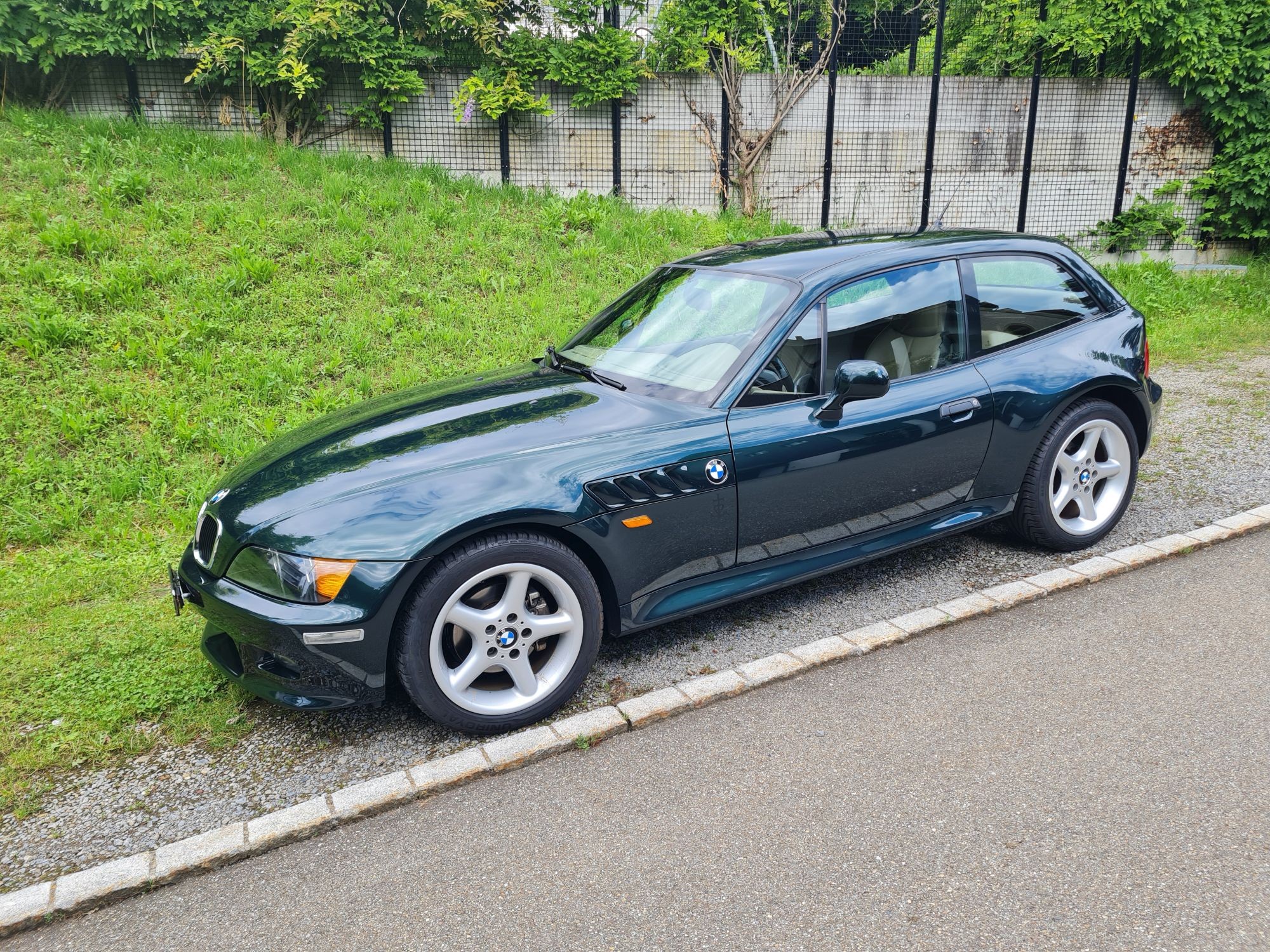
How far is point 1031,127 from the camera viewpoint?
478 inches

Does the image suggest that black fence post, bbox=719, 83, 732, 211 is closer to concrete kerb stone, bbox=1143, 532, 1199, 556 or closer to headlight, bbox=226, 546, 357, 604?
concrete kerb stone, bbox=1143, 532, 1199, 556

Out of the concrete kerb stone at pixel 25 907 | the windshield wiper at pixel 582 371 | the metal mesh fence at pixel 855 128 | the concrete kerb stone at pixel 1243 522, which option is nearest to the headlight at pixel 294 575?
the concrete kerb stone at pixel 25 907

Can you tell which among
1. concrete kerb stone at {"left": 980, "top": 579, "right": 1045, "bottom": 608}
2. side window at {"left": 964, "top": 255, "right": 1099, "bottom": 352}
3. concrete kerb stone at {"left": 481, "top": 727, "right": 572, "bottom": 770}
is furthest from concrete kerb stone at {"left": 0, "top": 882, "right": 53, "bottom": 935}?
side window at {"left": 964, "top": 255, "right": 1099, "bottom": 352}

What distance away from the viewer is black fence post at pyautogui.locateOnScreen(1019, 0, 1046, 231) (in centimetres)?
1210

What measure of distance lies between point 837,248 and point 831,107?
326 inches

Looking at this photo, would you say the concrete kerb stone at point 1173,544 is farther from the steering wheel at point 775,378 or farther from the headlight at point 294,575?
the headlight at point 294,575

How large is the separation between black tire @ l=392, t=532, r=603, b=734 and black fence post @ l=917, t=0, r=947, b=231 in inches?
404

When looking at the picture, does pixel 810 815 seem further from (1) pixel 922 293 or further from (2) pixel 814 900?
(1) pixel 922 293

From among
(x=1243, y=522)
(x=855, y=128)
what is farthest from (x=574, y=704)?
(x=855, y=128)

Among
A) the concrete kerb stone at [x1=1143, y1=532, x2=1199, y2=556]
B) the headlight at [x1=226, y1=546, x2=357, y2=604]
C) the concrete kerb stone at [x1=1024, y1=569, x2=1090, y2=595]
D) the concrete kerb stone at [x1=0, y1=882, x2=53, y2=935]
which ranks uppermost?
the headlight at [x1=226, y1=546, x2=357, y2=604]

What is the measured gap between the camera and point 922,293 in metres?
4.00

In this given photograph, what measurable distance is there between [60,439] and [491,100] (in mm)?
6274

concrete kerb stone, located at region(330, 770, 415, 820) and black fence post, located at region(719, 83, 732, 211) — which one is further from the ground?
black fence post, located at region(719, 83, 732, 211)

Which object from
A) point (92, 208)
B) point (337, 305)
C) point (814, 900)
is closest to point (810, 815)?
point (814, 900)
